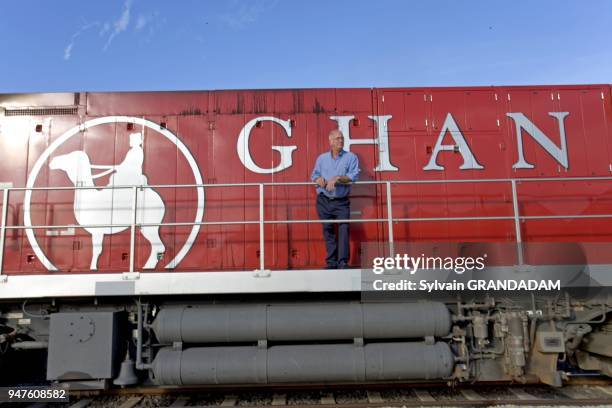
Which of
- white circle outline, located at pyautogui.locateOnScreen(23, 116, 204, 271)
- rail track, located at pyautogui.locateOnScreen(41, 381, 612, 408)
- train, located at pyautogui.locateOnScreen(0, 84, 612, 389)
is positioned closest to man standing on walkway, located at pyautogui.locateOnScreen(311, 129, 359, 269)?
train, located at pyautogui.locateOnScreen(0, 84, 612, 389)

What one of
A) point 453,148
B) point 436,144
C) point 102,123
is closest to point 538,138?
point 453,148

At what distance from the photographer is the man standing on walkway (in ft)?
14.9

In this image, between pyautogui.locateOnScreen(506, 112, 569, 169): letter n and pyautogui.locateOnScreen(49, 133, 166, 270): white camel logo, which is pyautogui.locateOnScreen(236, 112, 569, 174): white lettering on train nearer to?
pyautogui.locateOnScreen(506, 112, 569, 169): letter n

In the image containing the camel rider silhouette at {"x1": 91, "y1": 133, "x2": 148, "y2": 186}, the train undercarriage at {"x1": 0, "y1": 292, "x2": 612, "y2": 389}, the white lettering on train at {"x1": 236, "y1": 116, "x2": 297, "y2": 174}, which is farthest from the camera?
the white lettering on train at {"x1": 236, "y1": 116, "x2": 297, "y2": 174}

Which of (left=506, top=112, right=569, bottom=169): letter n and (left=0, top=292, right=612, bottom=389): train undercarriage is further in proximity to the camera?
(left=506, top=112, right=569, bottom=169): letter n

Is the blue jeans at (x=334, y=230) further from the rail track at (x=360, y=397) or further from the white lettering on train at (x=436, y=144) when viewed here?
the rail track at (x=360, y=397)

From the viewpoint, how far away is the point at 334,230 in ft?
15.5

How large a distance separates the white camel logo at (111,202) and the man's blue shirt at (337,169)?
75.8 inches

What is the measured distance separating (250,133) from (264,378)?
9.37 ft

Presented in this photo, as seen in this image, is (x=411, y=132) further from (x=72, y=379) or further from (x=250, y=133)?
(x=72, y=379)

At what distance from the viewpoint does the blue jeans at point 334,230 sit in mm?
4541

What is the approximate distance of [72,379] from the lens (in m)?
4.18

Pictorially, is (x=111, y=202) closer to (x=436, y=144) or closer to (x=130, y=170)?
(x=130, y=170)

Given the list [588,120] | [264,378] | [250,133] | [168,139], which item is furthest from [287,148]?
[588,120]
